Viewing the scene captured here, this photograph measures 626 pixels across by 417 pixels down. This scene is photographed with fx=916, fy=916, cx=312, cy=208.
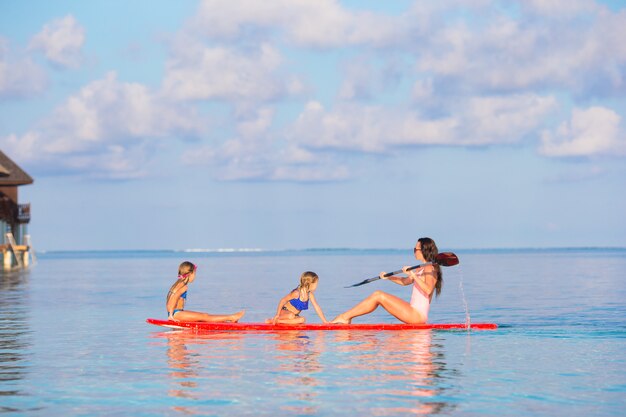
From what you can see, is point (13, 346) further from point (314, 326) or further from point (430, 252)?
point (430, 252)

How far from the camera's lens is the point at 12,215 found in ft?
213

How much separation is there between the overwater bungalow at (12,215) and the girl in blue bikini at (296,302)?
155 feet

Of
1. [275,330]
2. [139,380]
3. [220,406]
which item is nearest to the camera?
[220,406]

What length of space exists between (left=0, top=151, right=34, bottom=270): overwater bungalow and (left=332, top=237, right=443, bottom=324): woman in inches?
1905

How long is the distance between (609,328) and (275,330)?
691cm

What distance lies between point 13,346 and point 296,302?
4.98 meters

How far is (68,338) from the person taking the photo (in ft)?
56.0

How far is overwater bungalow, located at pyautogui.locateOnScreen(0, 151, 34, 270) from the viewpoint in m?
61.7

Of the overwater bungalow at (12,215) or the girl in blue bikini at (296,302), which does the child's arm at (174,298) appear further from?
the overwater bungalow at (12,215)

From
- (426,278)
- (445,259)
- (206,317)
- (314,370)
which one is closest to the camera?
(314,370)

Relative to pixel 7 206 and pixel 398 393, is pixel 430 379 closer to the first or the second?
pixel 398 393

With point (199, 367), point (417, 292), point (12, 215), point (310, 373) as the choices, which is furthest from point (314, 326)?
point (12, 215)

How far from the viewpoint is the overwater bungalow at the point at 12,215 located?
61.7 m

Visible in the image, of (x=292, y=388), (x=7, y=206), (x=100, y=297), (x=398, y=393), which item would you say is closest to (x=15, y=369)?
(x=292, y=388)
